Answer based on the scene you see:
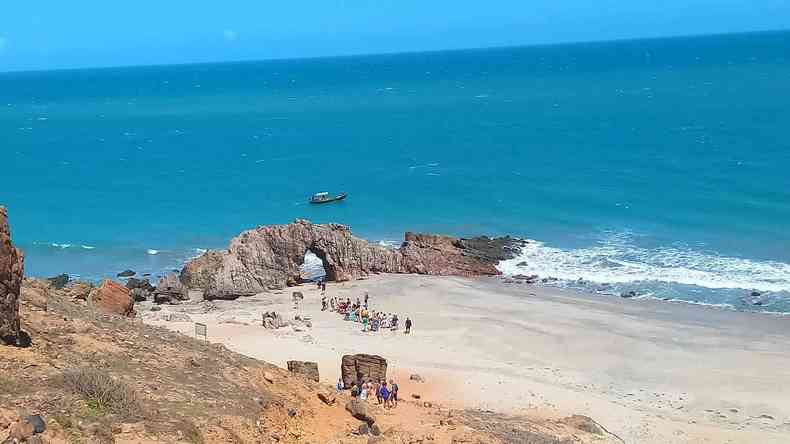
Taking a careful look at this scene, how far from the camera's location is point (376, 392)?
25016 millimetres

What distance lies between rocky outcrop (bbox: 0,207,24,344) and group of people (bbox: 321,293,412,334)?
21.7 metres

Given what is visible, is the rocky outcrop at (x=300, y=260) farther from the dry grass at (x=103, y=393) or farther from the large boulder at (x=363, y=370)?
the dry grass at (x=103, y=393)

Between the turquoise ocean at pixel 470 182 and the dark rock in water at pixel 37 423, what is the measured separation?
1343 inches

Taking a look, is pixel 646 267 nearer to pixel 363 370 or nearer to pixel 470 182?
pixel 470 182

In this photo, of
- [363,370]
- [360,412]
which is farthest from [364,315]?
[360,412]

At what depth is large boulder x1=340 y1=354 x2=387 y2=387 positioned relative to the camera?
2644 centimetres

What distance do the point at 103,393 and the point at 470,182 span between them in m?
57.9

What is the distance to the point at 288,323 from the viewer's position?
38.5m

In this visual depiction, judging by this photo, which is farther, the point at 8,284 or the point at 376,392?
the point at 376,392

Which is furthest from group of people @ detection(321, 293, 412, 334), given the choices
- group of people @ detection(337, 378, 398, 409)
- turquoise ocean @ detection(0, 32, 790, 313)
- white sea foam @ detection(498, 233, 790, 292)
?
group of people @ detection(337, 378, 398, 409)

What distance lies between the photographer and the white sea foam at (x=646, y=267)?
45.8 metres

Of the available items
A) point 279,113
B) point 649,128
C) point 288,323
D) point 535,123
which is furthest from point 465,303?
point 279,113

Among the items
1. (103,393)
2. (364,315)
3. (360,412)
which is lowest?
(364,315)

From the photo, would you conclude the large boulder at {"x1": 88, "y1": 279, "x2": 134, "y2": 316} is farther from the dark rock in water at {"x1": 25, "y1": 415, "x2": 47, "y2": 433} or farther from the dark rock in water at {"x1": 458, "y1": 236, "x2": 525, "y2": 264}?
the dark rock in water at {"x1": 458, "y1": 236, "x2": 525, "y2": 264}
